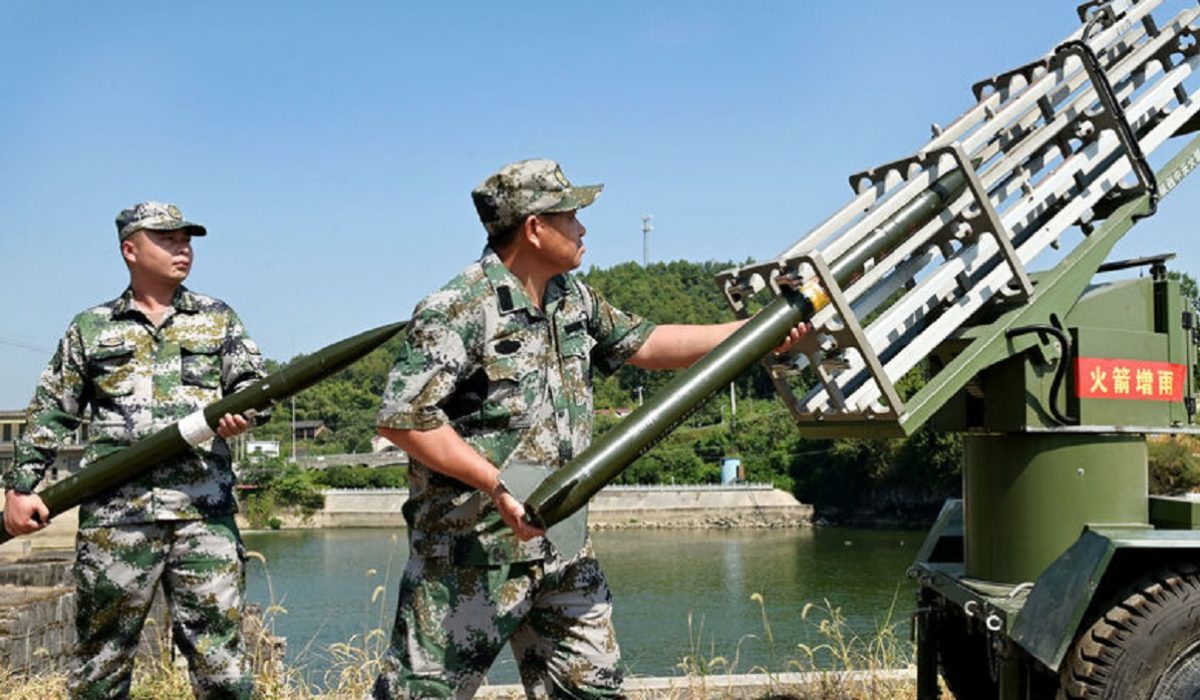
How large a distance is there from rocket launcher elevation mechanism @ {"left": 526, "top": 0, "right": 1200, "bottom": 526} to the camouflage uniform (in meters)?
0.42

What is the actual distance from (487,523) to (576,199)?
0.95 metres

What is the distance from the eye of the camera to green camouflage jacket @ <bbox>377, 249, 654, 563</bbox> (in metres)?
3.34

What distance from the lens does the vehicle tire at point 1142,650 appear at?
3727mm

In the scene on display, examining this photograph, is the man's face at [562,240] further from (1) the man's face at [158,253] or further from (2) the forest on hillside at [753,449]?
(2) the forest on hillside at [753,449]

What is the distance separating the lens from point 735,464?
76688 millimetres

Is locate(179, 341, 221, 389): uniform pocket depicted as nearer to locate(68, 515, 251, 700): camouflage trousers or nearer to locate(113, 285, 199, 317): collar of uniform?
locate(113, 285, 199, 317): collar of uniform

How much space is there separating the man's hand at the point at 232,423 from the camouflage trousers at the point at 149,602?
13.2 inches

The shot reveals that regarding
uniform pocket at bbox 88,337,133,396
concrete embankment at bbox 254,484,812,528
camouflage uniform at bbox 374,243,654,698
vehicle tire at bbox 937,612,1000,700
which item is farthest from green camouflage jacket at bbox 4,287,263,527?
concrete embankment at bbox 254,484,812,528

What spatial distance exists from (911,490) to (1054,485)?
205ft

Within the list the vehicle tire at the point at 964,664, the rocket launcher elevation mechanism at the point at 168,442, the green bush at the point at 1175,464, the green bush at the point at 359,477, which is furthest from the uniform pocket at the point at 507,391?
the green bush at the point at 359,477

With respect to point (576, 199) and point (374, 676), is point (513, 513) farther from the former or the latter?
point (374, 676)

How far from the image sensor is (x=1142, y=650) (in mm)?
3746

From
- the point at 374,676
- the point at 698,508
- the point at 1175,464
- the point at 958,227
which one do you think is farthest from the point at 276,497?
the point at 958,227

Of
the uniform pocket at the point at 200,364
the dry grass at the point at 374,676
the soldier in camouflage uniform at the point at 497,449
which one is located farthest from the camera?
the dry grass at the point at 374,676
